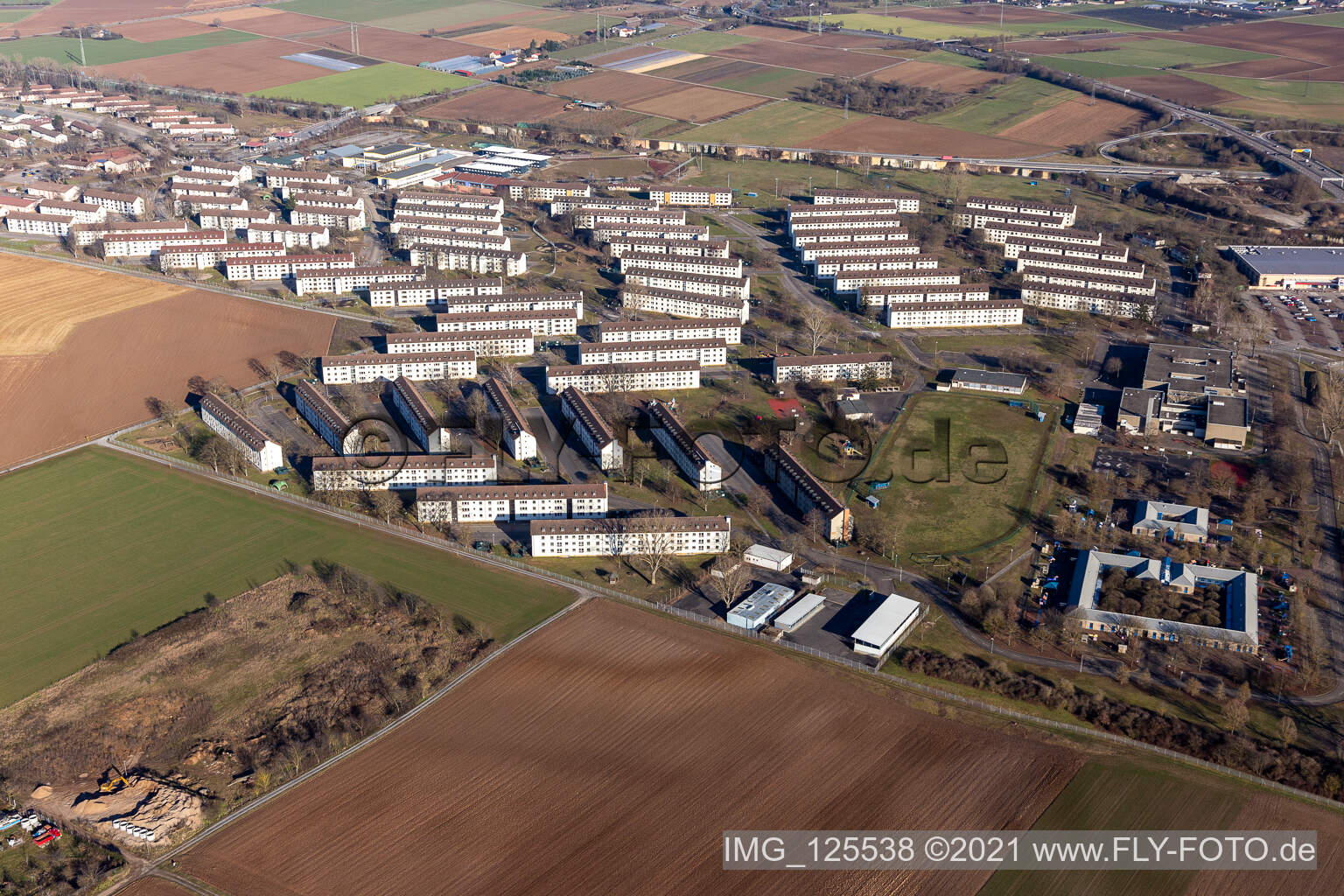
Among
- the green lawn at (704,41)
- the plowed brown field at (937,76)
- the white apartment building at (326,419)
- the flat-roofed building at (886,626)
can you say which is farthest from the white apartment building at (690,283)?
the green lawn at (704,41)

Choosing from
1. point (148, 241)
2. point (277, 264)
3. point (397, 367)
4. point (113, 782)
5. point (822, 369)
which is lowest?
point (113, 782)

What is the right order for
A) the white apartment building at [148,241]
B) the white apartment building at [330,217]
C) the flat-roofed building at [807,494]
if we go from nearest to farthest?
1. the flat-roofed building at [807,494]
2. the white apartment building at [148,241]
3. the white apartment building at [330,217]

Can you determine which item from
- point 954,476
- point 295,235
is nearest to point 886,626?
point 954,476

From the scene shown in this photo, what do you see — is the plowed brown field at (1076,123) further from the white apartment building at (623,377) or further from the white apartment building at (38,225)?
the white apartment building at (38,225)

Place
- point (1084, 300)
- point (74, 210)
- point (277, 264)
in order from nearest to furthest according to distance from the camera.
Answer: point (1084, 300)
point (277, 264)
point (74, 210)

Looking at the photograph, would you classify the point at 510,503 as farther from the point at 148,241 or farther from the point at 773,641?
the point at 148,241

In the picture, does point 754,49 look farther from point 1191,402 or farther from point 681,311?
point 1191,402
